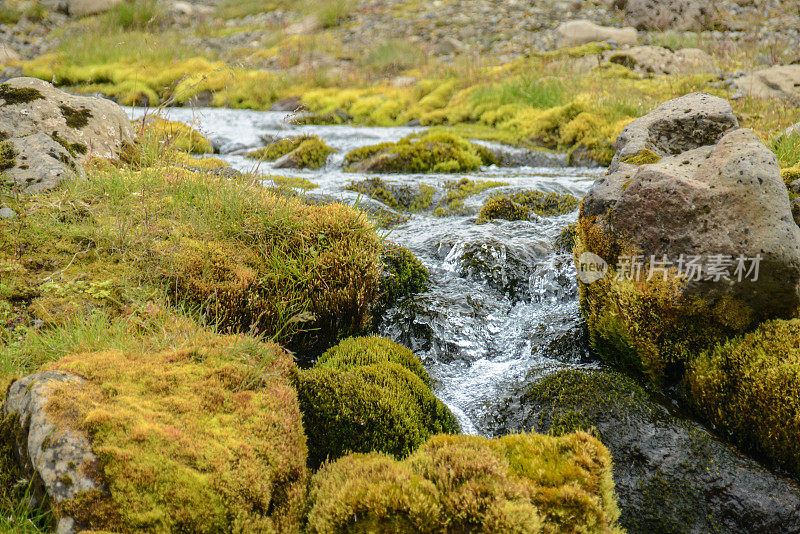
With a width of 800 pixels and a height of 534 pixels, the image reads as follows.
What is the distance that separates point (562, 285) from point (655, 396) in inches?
69.2

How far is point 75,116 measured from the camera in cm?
598

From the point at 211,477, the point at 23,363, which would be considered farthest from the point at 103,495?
the point at 23,363

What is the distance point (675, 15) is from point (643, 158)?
20344mm

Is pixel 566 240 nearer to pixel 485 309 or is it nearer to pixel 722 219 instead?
pixel 485 309

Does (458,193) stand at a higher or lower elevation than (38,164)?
lower

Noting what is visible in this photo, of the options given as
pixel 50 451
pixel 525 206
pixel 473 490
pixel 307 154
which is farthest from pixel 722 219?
pixel 307 154

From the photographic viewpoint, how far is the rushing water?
441 cm

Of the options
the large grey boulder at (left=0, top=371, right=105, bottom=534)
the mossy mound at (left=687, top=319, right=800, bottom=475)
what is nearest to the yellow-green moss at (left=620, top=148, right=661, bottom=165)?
the mossy mound at (left=687, top=319, right=800, bottom=475)

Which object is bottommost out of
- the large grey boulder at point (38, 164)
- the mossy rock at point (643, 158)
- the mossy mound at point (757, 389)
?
the mossy mound at point (757, 389)

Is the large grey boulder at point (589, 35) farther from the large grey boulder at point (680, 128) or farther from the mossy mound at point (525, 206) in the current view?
the large grey boulder at point (680, 128)

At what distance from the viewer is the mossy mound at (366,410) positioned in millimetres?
3270

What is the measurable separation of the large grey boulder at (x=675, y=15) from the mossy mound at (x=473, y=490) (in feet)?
74.5

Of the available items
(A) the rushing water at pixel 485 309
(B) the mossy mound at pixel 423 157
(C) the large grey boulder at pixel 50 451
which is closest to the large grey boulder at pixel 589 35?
(B) the mossy mound at pixel 423 157

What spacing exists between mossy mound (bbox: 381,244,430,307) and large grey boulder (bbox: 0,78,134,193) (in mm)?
3166
